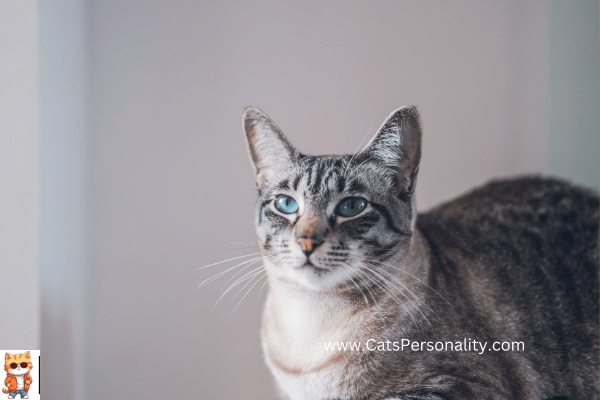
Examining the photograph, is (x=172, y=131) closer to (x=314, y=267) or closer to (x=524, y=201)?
(x=314, y=267)

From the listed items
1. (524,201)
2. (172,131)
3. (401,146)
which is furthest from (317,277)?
(524,201)

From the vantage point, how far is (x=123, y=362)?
1.26 metres

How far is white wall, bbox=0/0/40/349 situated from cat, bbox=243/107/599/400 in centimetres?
57

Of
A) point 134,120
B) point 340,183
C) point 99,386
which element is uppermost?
point 134,120

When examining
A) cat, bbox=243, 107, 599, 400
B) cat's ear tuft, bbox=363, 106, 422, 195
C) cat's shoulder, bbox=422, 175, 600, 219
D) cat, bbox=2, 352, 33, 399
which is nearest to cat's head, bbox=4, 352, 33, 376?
cat, bbox=2, 352, 33, 399

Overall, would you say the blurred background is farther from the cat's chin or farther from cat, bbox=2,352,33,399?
the cat's chin

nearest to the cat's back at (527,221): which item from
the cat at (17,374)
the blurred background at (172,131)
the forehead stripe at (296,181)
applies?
the blurred background at (172,131)

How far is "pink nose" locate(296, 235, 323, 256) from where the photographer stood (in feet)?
3.17

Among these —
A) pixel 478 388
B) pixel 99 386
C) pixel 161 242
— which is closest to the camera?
pixel 478 388

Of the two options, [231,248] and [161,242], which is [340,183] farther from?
[161,242]

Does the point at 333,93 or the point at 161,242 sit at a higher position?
the point at 333,93

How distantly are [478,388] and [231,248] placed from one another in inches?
32.7

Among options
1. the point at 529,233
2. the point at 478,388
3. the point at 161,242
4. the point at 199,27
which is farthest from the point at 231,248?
the point at 529,233

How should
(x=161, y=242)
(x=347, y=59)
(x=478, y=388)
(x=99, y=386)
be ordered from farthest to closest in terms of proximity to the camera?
(x=347, y=59) < (x=161, y=242) < (x=99, y=386) < (x=478, y=388)
